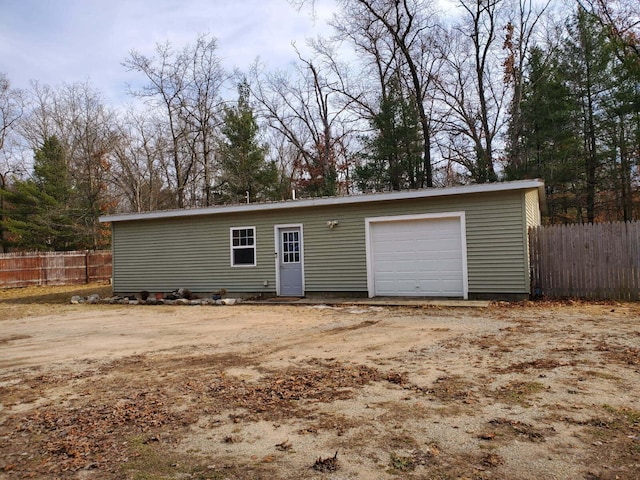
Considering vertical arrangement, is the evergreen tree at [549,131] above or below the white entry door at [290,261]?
above

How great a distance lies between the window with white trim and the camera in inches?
524

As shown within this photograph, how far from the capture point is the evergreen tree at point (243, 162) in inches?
1033

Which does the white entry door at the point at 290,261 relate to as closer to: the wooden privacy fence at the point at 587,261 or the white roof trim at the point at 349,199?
the white roof trim at the point at 349,199

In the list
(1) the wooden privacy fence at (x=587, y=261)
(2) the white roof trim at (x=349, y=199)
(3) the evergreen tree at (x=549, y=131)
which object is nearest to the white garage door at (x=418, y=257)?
(2) the white roof trim at (x=349, y=199)

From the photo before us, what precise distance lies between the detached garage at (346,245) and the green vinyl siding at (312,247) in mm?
24

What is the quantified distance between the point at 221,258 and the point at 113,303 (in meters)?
3.26

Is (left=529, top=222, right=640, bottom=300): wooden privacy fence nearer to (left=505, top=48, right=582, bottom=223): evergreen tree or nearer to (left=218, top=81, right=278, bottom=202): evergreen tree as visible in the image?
(left=505, top=48, right=582, bottom=223): evergreen tree

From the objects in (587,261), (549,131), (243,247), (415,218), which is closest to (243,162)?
(243,247)

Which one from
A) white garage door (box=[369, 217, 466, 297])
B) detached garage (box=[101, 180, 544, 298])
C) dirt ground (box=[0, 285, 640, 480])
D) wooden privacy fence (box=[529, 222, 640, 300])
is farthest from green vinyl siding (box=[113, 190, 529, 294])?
dirt ground (box=[0, 285, 640, 480])

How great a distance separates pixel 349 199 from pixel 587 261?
5.67 m

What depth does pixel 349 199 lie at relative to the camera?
471 inches

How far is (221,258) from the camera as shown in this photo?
13.7 metres

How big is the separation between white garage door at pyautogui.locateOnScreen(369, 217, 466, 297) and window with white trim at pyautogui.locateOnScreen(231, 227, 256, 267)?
135 inches

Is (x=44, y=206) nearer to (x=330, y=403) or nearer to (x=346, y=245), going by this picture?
(x=346, y=245)
